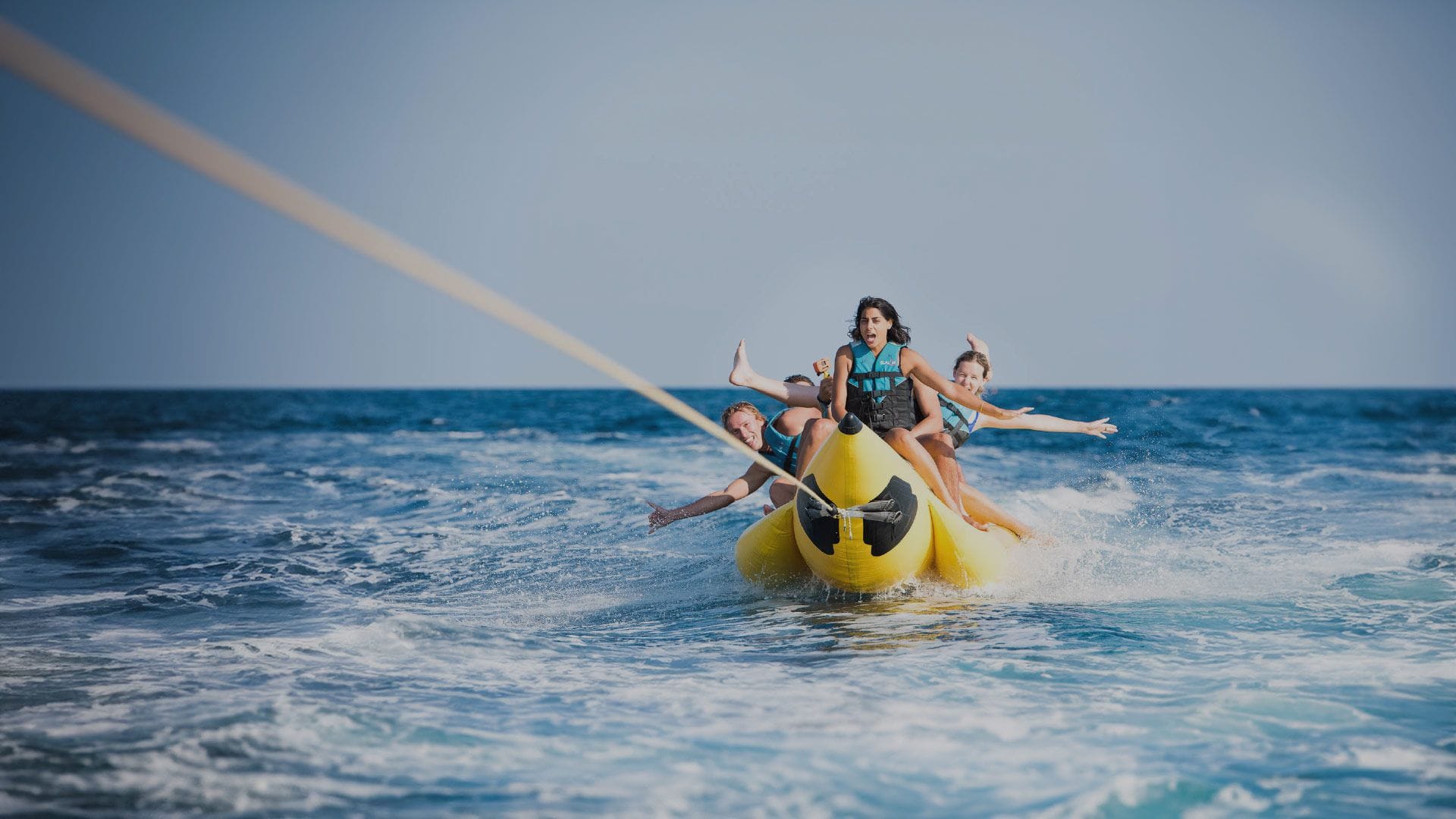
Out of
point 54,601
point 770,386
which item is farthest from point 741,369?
point 54,601

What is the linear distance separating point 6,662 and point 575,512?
5805 mm

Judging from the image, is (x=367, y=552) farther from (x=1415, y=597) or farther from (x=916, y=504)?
(x=1415, y=597)

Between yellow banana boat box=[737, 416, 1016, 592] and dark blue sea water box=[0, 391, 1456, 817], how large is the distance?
0.58 ft

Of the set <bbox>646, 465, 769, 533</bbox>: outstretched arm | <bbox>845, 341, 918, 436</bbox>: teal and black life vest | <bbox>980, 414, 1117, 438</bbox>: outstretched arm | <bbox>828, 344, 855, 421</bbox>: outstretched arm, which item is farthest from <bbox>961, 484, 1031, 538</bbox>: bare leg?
<bbox>646, 465, 769, 533</bbox>: outstretched arm

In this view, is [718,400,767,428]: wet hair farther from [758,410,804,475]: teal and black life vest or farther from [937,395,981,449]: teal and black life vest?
[937,395,981,449]: teal and black life vest

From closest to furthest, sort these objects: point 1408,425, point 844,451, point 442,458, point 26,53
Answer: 1. point 26,53
2. point 844,451
3. point 442,458
4. point 1408,425

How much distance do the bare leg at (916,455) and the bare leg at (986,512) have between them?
0.55 metres

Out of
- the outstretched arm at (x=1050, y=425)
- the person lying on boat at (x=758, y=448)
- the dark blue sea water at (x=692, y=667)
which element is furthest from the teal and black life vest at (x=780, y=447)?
the outstretched arm at (x=1050, y=425)

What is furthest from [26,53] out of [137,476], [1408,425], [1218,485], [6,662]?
[1408,425]

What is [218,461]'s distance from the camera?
54.0 ft

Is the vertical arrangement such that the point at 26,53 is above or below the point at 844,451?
above

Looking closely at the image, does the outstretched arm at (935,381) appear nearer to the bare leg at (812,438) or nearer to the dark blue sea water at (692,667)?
the bare leg at (812,438)

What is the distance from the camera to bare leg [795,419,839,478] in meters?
6.07

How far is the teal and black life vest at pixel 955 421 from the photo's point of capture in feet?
21.5
